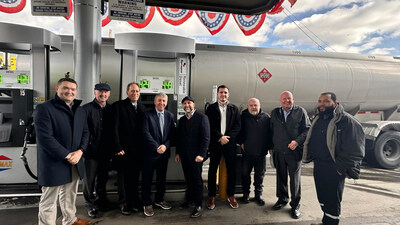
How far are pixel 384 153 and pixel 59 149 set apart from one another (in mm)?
7753

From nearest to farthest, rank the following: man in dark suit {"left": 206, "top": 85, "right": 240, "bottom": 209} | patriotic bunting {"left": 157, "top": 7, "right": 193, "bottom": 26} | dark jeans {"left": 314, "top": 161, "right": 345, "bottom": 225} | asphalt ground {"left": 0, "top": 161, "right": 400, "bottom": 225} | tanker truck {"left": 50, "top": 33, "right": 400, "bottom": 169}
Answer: dark jeans {"left": 314, "top": 161, "right": 345, "bottom": 225} < asphalt ground {"left": 0, "top": 161, "right": 400, "bottom": 225} < man in dark suit {"left": 206, "top": 85, "right": 240, "bottom": 209} < tanker truck {"left": 50, "top": 33, "right": 400, "bottom": 169} < patriotic bunting {"left": 157, "top": 7, "right": 193, "bottom": 26}

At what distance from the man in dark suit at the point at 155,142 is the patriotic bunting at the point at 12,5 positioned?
5.34 metres

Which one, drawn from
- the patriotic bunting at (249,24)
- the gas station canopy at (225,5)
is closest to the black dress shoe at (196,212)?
the gas station canopy at (225,5)

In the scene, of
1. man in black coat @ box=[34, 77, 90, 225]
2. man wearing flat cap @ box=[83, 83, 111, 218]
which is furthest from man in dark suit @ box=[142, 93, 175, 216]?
man in black coat @ box=[34, 77, 90, 225]

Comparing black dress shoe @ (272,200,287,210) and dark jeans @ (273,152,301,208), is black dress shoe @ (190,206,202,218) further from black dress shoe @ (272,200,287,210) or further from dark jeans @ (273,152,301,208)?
dark jeans @ (273,152,301,208)

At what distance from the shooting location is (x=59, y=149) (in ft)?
7.27

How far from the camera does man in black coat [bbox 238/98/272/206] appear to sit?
337 cm

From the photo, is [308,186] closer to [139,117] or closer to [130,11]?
[139,117]

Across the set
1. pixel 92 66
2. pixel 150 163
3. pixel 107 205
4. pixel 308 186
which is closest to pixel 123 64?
pixel 92 66

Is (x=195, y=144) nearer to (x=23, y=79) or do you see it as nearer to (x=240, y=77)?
(x=240, y=77)

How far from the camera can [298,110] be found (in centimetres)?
317

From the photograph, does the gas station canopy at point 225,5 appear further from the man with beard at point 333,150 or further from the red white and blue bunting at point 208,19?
the man with beard at point 333,150

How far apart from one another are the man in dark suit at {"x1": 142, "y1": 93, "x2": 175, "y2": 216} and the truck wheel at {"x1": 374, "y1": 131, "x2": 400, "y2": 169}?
19.6 ft

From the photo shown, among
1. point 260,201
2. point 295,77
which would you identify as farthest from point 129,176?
point 295,77
